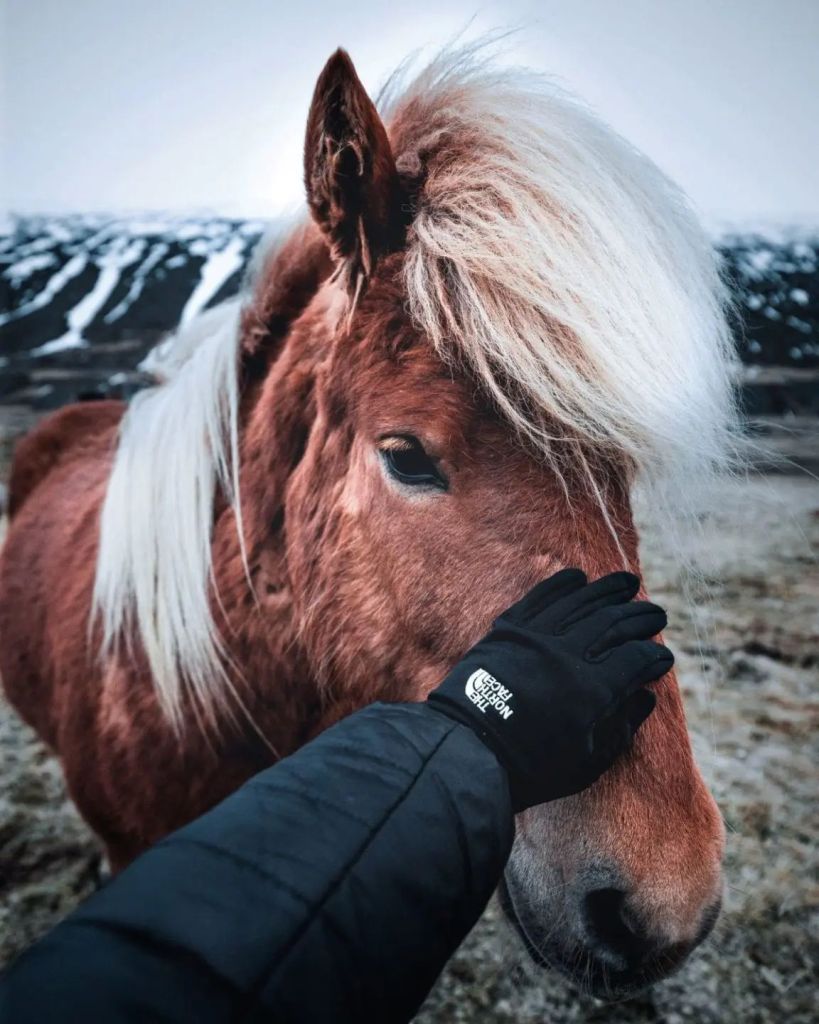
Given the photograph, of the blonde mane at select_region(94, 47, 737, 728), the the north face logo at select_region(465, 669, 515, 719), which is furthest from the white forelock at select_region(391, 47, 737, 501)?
the the north face logo at select_region(465, 669, 515, 719)

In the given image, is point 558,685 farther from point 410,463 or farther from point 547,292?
Result: point 547,292

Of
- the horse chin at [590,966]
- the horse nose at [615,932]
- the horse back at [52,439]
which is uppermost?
the horse back at [52,439]

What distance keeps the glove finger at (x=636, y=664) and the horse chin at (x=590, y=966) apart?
228 millimetres

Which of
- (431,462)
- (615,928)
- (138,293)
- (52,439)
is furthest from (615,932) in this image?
(52,439)

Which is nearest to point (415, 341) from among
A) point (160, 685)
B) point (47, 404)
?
point (160, 685)

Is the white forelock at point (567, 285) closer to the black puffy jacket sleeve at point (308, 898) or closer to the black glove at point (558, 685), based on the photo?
the black glove at point (558, 685)

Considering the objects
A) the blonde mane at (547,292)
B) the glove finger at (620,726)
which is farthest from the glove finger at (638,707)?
the blonde mane at (547,292)

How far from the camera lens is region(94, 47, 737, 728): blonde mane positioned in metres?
0.65

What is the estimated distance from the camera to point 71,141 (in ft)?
3.83

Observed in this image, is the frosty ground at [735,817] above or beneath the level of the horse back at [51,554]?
beneath

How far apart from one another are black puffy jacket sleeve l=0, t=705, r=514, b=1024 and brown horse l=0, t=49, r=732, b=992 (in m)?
0.15

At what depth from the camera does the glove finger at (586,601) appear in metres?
0.60

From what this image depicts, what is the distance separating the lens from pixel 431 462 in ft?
2.20

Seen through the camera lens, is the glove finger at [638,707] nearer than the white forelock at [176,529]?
Yes
